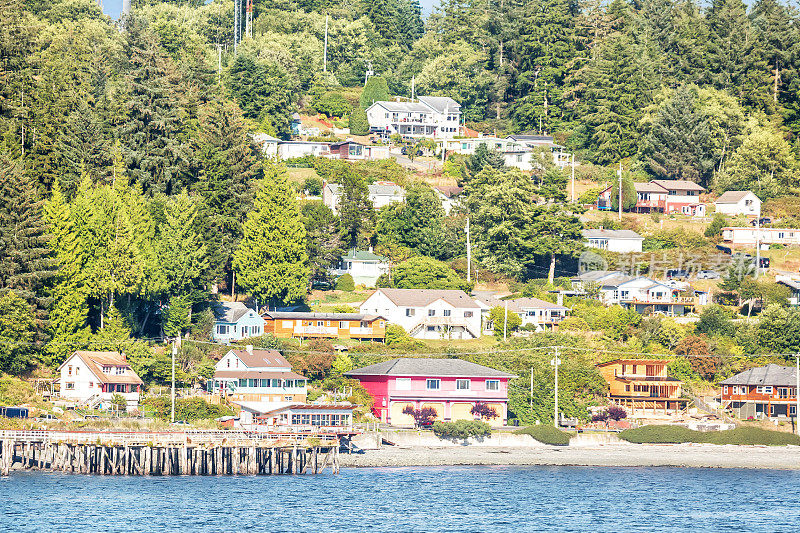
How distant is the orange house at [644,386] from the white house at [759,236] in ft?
118

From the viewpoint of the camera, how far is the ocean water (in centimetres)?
6588

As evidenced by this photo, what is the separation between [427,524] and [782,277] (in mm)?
65759

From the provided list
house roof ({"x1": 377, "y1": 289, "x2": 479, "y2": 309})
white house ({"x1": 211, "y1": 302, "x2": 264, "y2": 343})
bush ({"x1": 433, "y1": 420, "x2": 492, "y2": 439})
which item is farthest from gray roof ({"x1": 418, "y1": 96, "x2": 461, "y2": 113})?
bush ({"x1": 433, "y1": 420, "x2": 492, "y2": 439})

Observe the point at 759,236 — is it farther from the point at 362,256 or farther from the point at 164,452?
the point at 164,452

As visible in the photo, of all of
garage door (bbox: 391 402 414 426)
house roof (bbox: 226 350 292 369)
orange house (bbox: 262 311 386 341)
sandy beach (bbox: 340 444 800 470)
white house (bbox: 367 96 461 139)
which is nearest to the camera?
sandy beach (bbox: 340 444 800 470)

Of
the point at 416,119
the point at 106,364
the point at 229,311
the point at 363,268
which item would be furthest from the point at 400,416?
the point at 416,119

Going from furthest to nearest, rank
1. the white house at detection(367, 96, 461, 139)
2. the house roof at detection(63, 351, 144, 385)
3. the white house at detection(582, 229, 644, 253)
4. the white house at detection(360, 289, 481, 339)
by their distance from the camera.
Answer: the white house at detection(367, 96, 461, 139)
the white house at detection(582, 229, 644, 253)
the white house at detection(360, 289, 481, 339)
the house roof at detection(63, 351, 144, 385)

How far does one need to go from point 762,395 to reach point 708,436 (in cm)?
747

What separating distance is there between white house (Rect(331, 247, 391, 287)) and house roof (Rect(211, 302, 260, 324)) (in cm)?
1546

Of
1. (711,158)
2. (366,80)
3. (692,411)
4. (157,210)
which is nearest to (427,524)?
(692,411)

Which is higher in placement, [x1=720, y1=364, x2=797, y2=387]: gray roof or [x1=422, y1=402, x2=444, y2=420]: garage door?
[x1=720, y1=364, x2=797, y2=387]: gray roof

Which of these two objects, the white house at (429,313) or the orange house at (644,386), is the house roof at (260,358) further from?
the orange house at (644,386)

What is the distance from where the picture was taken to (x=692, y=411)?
324ft

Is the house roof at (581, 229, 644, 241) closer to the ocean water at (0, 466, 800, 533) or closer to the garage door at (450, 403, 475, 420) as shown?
the garage door at (450, 403, 475, 420)
